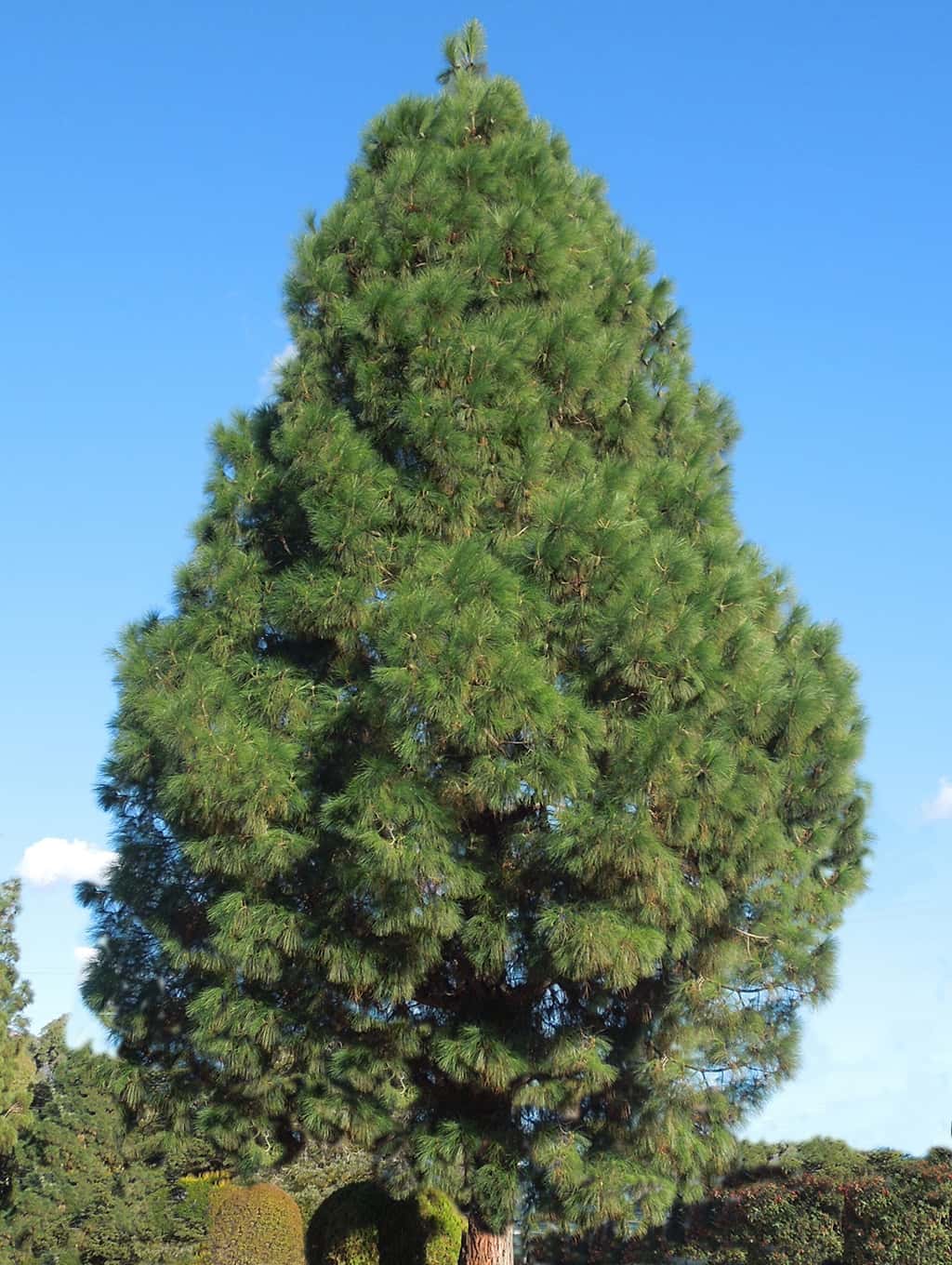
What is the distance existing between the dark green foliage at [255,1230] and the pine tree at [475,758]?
5.70 metres

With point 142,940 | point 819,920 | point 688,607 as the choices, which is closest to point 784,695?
point 688,607

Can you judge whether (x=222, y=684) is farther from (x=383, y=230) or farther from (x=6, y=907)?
(x=6, y=907)

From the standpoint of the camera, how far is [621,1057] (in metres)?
7.89

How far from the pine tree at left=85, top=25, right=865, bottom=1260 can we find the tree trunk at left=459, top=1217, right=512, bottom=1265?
3 centimetres

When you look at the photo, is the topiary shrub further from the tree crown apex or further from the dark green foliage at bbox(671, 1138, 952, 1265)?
the tree crown apex

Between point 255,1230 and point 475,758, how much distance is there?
914 centimetres

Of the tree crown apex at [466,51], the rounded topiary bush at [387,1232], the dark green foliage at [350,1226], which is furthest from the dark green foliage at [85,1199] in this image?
the tree crown apex at [466,51]

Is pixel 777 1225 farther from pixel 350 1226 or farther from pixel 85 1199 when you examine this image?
pixel 85 1199

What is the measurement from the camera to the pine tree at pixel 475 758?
7.00 metres

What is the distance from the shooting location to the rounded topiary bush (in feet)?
34.6

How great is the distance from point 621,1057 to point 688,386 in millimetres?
5082

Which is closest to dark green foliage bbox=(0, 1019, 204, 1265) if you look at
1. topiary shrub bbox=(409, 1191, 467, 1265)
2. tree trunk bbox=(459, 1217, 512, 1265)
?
topiary shrub bbox=(409, 1191, 467, 1265)

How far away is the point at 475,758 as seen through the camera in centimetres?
691

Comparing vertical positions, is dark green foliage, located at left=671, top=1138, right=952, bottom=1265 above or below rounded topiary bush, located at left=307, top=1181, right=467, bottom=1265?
above
